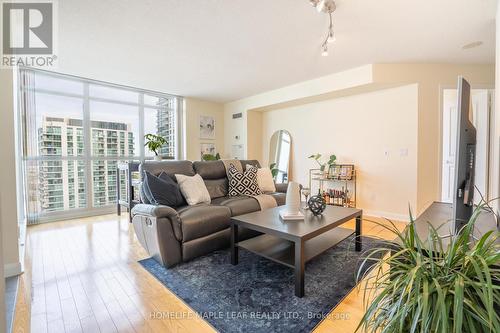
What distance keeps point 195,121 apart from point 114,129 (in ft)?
5.43

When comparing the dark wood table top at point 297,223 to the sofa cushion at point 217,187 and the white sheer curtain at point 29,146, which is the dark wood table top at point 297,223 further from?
the white sheer curtain at point 29,146

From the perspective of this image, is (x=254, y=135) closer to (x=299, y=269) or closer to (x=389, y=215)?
(x=389, y=215)

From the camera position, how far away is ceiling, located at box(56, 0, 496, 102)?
2152 millimetres

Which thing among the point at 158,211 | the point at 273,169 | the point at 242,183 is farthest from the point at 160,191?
the point at 273,169

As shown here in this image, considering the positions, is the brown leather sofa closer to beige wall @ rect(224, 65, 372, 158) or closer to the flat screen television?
the flat screen television

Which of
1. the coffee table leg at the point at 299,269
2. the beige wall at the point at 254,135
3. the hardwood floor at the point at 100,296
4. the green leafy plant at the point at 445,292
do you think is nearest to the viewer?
the green leafy plant at the point at 445,292

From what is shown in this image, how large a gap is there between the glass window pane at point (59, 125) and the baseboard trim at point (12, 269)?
93.2 inches

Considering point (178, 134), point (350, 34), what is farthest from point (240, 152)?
point (350, 34)

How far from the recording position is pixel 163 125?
521cm

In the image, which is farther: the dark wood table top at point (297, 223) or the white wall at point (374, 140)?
the white wall at point (374, 140)

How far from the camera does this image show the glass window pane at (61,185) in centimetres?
383

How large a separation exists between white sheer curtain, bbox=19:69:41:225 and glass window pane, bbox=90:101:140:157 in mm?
798

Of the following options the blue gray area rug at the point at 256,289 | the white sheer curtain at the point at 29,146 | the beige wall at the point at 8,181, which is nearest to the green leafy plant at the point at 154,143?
the white sheer curtain at the point at 29,146

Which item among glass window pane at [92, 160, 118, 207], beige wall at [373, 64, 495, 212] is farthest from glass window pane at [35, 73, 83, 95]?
beige wall at [373, 64, 495, 212]
